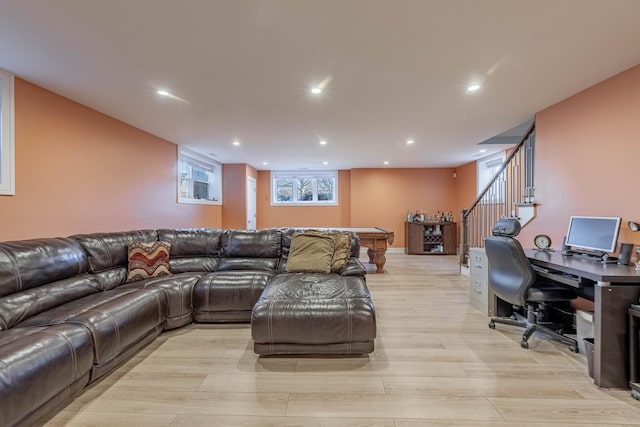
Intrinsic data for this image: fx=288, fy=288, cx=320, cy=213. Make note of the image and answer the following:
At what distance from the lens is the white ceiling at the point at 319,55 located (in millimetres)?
1746

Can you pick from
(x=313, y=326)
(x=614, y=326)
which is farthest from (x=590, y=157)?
(x=313, y=326)

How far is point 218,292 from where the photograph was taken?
284cm

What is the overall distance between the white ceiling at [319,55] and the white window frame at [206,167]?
164 cm

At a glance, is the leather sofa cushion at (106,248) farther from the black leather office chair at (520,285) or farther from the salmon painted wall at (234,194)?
the salmon painted wall at (234,194)

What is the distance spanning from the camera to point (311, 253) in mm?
3256

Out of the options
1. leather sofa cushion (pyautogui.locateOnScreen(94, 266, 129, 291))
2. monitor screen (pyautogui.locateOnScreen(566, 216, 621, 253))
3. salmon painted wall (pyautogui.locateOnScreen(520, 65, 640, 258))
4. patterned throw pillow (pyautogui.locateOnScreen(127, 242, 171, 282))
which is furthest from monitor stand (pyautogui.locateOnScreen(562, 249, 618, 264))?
leather sofa cushion (pyautogui.locateOnScreen(94, 266, 129, 291))

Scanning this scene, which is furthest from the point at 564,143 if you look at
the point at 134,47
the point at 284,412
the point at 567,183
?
the point at 134,47

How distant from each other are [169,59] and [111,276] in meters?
2.06

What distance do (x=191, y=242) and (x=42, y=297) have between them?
1.48 m

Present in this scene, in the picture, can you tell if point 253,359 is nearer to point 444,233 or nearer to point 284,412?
point 284,412

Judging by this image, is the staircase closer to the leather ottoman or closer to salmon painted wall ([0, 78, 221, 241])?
the leather ottoman

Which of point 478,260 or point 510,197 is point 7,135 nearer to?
point 478,260

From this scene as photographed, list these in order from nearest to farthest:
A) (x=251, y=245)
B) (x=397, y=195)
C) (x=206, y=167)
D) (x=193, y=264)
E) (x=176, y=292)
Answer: (x=176, y=292), (x=193, y=264), (x=251, y=245), (x=206, y=167), (x=397, y=195)

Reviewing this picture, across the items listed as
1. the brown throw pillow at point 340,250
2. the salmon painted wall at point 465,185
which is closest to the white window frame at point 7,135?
the brown throw pillow at point 340,250
